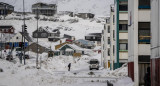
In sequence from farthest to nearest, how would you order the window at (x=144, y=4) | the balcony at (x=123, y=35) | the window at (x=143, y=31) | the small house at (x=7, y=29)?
the small house at (x=7, y=29) < the balcony at (x=123, y=35) < the window at (x=144, y=4) < the window at (x=143, y=31)

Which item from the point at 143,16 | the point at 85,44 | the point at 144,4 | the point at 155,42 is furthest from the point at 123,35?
the point at 85,44

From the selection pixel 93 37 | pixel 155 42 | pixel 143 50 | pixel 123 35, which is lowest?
pixel 143 50

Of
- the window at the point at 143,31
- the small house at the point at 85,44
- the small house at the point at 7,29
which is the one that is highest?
the small house at the point at 7,29

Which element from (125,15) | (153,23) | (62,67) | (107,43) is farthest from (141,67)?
(62,67)

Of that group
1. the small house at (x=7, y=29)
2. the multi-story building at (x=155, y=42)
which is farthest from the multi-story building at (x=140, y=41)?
the small house at (x=7, y=29)

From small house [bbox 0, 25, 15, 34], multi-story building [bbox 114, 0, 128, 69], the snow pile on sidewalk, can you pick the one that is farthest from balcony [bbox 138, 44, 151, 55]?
small house [bbox 0, 25, 15, 34]

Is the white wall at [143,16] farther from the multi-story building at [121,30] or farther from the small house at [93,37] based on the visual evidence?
the small house at [93,37]

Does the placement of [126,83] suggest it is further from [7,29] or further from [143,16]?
[7,29]

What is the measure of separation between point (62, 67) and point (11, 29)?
92.1m

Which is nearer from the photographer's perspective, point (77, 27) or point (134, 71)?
point (134, 71)

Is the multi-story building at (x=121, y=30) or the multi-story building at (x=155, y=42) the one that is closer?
the multi-story building at (x=155, y=42)

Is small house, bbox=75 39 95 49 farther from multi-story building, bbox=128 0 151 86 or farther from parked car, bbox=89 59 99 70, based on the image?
multi-story building, bbox=128 0 151 86

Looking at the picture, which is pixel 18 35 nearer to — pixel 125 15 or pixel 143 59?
pixel 125 15

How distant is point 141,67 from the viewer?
29125 mm
